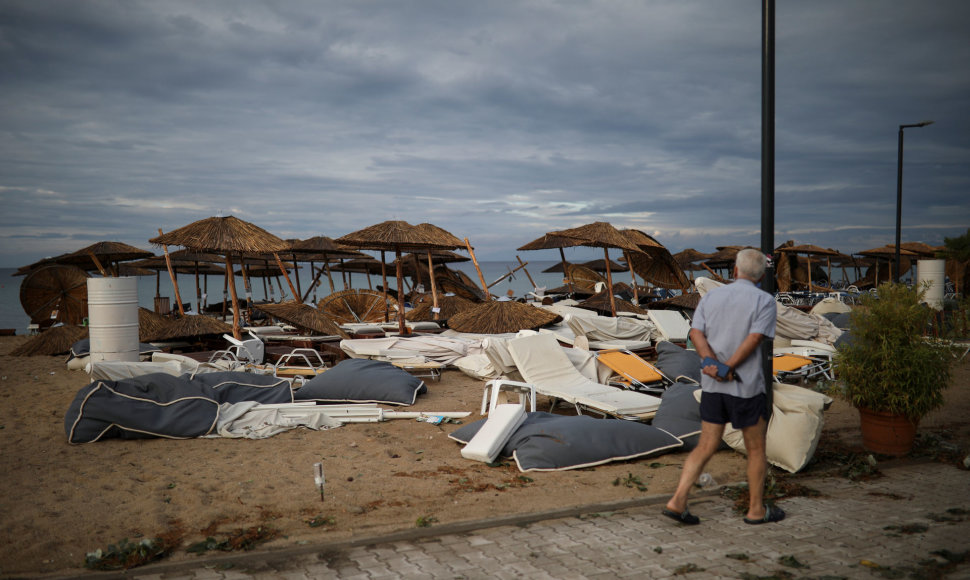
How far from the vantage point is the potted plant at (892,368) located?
4477 millimetres

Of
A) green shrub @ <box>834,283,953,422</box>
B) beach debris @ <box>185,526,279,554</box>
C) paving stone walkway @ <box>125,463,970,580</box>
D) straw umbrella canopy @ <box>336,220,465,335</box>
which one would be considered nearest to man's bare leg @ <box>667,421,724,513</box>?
paving stone walkway @ <box>125,463,970,580</box>

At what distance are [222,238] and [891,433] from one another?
9124mm

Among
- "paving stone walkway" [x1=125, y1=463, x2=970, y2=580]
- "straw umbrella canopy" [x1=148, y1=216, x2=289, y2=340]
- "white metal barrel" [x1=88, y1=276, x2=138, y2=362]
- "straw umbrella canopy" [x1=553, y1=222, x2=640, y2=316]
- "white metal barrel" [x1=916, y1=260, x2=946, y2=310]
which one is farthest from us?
"straw umbrella canopy" [x1=553, y1=222, x2=640, y2=316]

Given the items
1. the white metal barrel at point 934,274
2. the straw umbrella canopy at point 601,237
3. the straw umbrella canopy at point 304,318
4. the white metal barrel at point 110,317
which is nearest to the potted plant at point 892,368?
the white metal barrel at point 934,274

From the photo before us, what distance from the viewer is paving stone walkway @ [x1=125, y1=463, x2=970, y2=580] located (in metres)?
2.84

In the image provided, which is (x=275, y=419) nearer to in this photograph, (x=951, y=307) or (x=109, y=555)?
(x=109, y=555)

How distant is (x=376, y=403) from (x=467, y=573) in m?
4.36

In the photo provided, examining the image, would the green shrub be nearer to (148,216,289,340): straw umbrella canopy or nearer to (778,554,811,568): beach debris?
(778,554,811,568): beach debris

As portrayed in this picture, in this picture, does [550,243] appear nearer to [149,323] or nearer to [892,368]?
[149,323]

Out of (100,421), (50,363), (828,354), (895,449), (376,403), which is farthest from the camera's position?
(50,363)

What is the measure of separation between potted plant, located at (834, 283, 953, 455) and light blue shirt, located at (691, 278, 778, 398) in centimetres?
189

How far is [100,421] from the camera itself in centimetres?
543

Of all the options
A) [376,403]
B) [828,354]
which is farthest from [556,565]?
[828,354]

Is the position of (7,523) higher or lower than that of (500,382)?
lower
